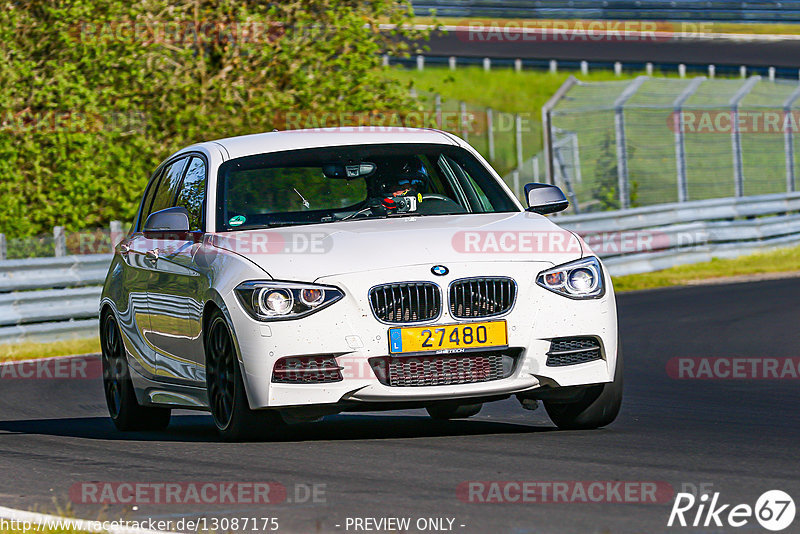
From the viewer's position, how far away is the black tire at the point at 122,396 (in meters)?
9.98

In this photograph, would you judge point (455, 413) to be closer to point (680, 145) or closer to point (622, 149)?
point (622, 149)

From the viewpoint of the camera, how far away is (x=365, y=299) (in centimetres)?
764

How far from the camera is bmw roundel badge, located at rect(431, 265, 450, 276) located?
7.68 metres

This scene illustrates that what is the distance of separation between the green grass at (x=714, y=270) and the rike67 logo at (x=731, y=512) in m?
16.1

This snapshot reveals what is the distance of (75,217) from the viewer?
24172 mm

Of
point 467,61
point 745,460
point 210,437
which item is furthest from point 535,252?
point 467,61

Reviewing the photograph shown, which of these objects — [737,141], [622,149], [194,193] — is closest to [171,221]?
[194,193]

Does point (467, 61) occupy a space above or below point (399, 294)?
below

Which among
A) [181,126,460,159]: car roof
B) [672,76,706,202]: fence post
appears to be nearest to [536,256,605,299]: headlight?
[181,126,460,159]: car roof

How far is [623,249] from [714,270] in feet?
4.38

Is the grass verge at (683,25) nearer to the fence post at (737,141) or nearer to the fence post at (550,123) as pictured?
the fence post at (737,141)

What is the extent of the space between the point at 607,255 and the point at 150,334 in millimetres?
14300

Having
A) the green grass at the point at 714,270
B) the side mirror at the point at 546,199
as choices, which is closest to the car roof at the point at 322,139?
the side mirror at the point at 546,199

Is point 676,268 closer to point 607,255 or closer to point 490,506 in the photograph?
point 607,255
